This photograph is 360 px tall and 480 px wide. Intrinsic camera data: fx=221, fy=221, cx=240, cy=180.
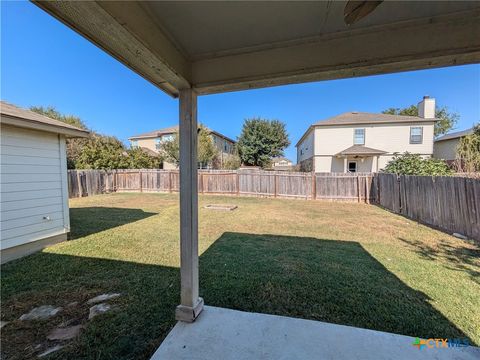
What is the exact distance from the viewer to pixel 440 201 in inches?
222

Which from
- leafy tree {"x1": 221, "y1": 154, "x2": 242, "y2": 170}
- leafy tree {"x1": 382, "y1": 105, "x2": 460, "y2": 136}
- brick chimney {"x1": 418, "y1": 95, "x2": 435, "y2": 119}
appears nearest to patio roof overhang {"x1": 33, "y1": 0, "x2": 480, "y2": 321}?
brick chimney {"x1": 418, "y1": 95, "x2": 435, "y2": 119}

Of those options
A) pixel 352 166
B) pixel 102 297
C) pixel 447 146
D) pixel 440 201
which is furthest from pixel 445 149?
pixel 102 297

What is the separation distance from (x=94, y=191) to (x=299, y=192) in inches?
487

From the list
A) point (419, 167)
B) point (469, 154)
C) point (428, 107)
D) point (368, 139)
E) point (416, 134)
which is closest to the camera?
point (419, 167)

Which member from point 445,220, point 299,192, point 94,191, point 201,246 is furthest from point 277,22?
point 94,191

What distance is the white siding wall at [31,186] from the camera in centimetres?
377

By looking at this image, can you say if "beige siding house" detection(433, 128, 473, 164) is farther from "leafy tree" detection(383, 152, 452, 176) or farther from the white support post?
the white support post

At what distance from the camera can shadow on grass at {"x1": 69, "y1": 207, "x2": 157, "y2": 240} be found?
556cm

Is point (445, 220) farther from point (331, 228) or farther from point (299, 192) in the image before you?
point (299, 192)

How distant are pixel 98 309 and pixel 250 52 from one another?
9.80ft

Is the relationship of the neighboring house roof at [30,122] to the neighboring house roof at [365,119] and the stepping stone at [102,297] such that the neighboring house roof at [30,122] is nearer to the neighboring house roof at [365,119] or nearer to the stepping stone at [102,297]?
the stepping stone at [102,297]

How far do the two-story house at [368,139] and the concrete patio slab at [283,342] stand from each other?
48.8ft

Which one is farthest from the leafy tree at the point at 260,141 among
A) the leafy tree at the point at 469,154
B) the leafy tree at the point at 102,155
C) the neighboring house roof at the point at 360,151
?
the leafy tree at the point at 469,154

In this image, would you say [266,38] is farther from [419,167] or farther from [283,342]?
[419,167]
